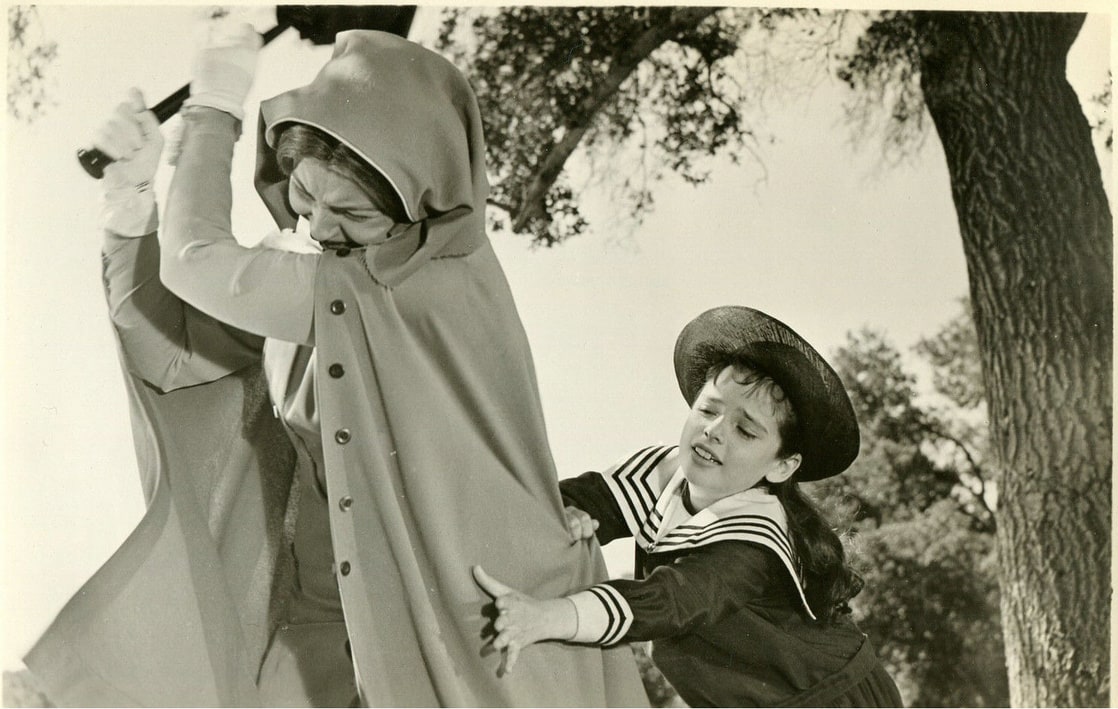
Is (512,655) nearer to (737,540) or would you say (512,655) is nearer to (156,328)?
(737,540)

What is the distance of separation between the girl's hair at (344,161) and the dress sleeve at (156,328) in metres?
Result: 0.28

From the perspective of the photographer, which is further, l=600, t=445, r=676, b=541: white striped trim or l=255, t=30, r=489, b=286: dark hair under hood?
l=600, t=445, r=676, b=541: white striped trim

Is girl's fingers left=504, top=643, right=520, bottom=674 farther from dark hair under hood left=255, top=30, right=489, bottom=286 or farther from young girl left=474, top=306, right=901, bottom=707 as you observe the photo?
dark hair under hood left=255, top=30, right=489, bottom=286

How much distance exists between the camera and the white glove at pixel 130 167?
1.94 metres

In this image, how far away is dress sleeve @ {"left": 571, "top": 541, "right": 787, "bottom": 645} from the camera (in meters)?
1.90

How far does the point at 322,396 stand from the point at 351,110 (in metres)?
0.42

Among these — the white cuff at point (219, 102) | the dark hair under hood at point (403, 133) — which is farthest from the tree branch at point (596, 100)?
the white cuff at point (219, 102)

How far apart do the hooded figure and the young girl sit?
0.07 m

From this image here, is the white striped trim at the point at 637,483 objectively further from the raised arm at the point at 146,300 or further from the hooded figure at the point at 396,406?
the raised arm at the point at 146,300

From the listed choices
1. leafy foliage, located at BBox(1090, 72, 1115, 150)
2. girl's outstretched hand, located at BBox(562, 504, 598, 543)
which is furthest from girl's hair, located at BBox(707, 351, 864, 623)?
leafy foliage, located at BBox(1090, 72, 1115, 150)

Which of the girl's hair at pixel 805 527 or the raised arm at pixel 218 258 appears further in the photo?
the girl's hair at pixel 805 527

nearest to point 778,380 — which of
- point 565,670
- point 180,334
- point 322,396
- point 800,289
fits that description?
point 800,289

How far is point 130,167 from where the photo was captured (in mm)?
1957

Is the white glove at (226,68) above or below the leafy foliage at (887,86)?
above
